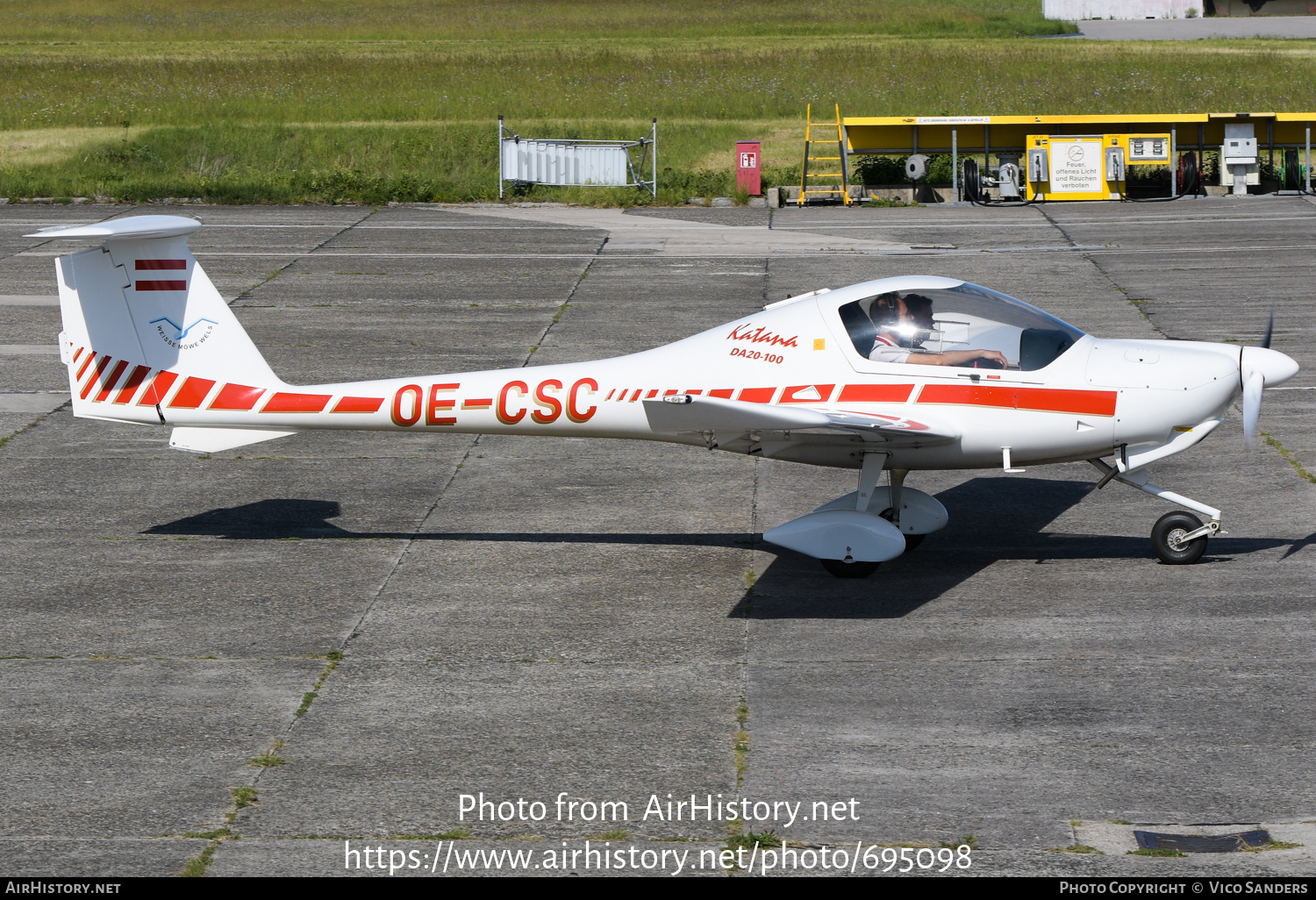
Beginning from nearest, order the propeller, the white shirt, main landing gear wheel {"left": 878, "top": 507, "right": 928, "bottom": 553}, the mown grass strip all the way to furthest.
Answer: the propeller < the white shirt < main landing gear wheel {"left": 878, "top": 507, "right": 928, "bottom": 553} < the mown grass strip

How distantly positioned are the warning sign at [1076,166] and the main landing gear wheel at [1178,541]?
2271 cm

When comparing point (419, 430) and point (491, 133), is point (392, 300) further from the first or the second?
point (491, 133)

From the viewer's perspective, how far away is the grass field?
35.7 m

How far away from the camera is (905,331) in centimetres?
1049

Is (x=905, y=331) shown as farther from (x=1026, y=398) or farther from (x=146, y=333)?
(x=146, y=333)

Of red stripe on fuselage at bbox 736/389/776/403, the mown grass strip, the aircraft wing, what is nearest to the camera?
the aircraft wing

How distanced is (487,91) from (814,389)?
44.4 m

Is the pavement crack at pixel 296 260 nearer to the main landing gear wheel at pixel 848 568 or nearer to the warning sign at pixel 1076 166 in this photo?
the main landing gear wheel at pixel 848 568

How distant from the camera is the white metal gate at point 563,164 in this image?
33031mm

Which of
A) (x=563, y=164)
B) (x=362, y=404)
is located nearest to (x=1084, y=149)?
(x=563, y=164)

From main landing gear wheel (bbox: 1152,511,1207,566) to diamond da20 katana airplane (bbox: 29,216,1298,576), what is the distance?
0.8 inches

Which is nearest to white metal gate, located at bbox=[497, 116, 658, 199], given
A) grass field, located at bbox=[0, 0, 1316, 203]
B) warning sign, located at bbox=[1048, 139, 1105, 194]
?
grass field, located at bbox=[0, 0, 1316, 203]

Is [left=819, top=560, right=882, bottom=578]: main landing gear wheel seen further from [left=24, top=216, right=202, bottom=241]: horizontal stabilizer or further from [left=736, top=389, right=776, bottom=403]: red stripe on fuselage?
[left=24, top=216, right=202, bottom=241]: horizontal stabilizer

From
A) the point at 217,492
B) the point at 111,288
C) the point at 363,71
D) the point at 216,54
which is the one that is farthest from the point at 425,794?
the point at 216,54
